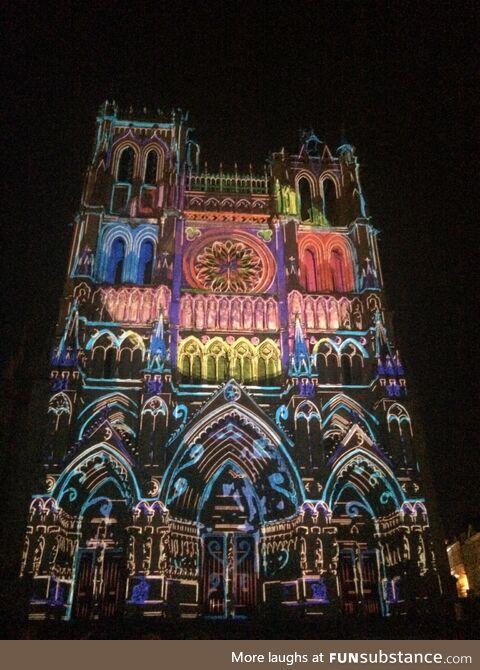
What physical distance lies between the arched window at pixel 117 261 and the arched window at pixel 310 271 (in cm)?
1090

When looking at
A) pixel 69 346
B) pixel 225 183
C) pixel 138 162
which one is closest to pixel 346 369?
pixel 69 346

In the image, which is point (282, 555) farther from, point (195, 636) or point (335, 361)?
point (335, 361)

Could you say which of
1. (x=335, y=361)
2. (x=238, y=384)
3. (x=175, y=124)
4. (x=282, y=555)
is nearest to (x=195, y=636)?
(x=282, y=555)

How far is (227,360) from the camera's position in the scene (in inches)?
1110

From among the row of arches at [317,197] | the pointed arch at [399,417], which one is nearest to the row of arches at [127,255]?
the row of arches at [317,197]

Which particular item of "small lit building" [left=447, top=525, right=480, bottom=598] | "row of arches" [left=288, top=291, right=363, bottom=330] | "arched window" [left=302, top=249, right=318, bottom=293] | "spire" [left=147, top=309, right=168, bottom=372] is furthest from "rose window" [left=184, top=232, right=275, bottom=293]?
"small lit building" [left=447, top=525, right=480, bottom=598]

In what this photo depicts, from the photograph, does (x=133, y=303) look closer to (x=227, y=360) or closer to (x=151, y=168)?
(x=227, y=360)

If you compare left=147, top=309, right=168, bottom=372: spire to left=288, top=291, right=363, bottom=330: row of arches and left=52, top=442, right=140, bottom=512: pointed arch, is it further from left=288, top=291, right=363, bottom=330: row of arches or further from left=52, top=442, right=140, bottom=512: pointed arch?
left=288, top=291, right=363, bottom=330: row of arches

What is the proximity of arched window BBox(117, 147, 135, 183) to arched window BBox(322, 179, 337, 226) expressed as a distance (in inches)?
513

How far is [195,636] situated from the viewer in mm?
16031

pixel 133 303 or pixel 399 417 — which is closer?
pixel 399 417

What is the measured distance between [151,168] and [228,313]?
43.1 feet

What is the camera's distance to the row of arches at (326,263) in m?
31.6

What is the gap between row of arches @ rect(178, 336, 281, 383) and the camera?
2788 centimetres
